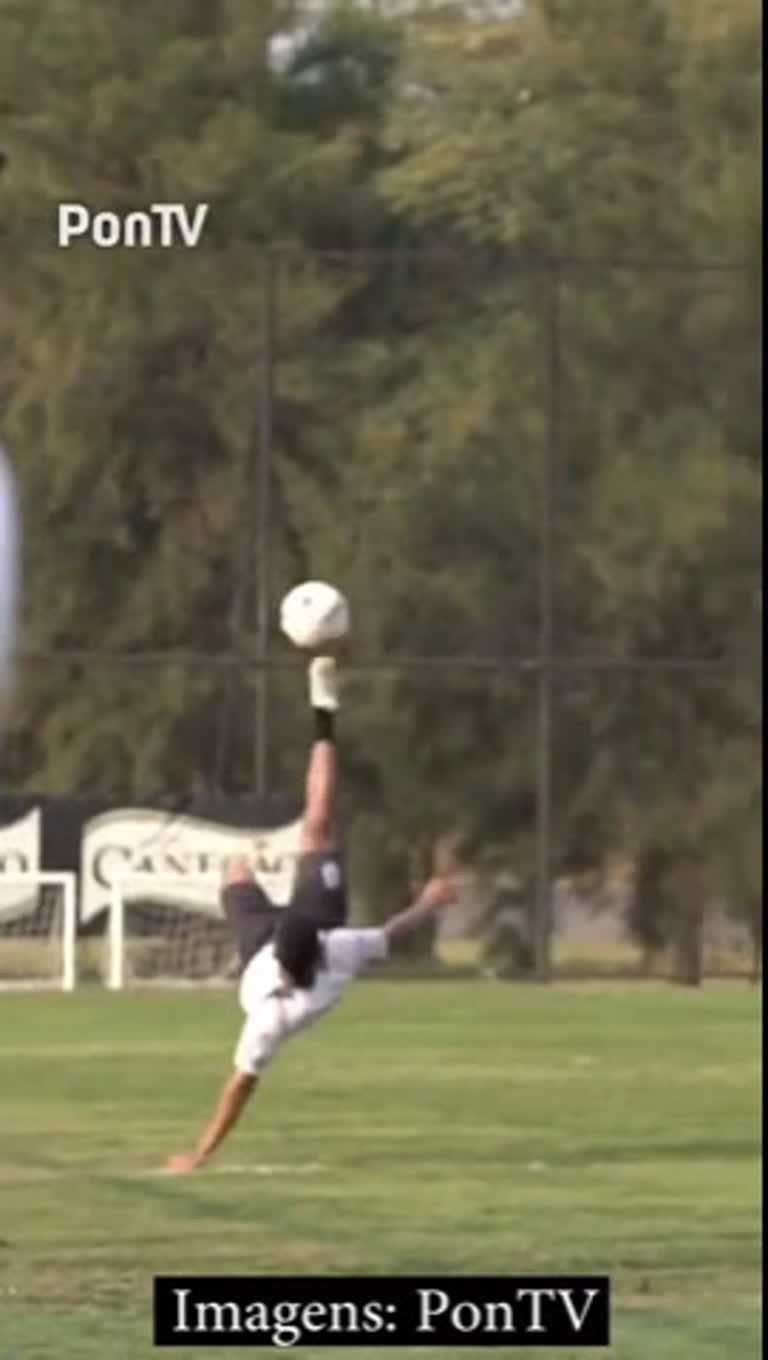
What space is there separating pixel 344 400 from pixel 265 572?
115 centimetres

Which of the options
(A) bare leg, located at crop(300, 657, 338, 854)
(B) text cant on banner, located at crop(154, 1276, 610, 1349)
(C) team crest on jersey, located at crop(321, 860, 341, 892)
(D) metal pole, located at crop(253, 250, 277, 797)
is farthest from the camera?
(D) metal pole, located at crop(253, 250, 277, 797)

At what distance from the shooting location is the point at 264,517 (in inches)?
503

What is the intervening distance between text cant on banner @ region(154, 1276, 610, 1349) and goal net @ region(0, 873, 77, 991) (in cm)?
473

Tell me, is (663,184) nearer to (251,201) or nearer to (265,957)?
(251,201)

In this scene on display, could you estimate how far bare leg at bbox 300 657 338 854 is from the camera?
4.47 m

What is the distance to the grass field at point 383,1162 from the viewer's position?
16.4ft

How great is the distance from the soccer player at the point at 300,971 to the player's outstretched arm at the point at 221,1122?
0.50ft

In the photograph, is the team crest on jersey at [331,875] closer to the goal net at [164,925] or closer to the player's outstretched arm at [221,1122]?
the player's outstretched arm at [221,1122]

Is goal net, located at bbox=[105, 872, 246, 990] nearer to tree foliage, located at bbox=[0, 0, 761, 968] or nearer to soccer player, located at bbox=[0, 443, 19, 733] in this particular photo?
tree foliage, located at bbox=[0, 0, 761, 968]

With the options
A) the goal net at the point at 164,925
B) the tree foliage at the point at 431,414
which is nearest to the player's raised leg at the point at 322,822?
the tree foliage at the point at 431,414

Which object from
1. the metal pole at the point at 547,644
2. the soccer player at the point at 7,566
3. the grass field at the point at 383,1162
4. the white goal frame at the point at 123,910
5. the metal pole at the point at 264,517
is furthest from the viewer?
the metal pole at the point at 547,644

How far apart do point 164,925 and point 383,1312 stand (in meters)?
8.18

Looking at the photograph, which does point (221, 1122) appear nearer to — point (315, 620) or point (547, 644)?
point (315, 620)

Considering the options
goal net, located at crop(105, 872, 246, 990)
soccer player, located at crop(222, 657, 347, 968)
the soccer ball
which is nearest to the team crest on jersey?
soccer player, located at crop(222, 657, 347, 968)
